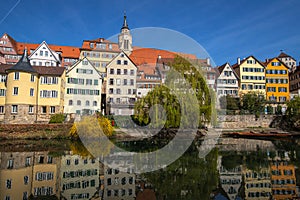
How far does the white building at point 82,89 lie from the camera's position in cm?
3931

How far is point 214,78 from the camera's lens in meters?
45.8

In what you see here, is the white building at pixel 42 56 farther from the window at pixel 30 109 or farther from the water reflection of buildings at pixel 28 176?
the water reflection of buildings at pixel 28 176

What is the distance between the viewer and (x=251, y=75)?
51.9 meters

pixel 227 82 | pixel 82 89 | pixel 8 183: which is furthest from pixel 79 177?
pixel 227 82

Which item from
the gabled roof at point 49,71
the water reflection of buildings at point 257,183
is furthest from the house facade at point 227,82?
the water reflection of buildings at point 257,183

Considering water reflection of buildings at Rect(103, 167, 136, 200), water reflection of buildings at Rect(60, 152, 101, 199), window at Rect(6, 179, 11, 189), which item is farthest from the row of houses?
window at Rect(6, 179, 11, 189)

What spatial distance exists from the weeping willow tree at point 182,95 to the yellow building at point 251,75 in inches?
1071

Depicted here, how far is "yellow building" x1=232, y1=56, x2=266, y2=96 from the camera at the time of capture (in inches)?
2026

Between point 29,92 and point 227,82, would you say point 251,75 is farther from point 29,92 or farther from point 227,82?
point 29,92

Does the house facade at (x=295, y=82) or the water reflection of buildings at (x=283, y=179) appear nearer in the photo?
the water reflection of buildings at (x=283, y=179)

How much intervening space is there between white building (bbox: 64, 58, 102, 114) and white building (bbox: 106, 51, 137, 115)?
343 centimetres

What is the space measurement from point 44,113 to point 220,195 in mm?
31671

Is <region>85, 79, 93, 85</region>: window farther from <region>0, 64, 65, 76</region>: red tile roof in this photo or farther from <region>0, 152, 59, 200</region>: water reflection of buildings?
<region>0, 152, 59, 200</region>: water reflection of buildings

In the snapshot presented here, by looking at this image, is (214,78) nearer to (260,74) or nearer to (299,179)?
(260,74)
